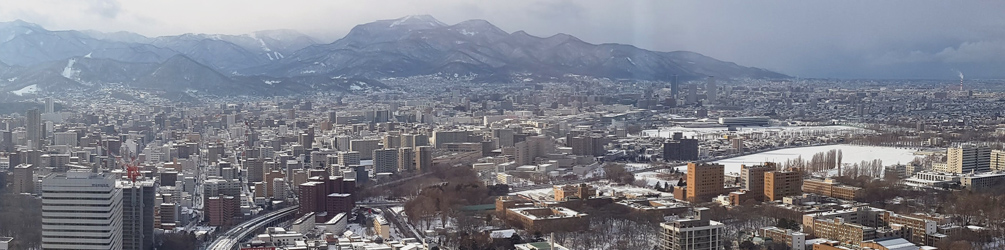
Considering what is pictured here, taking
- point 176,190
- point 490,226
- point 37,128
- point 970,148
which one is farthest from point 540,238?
point 37,128

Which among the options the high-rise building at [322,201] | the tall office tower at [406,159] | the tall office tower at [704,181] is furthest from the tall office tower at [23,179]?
the tall office tower at [704,181]

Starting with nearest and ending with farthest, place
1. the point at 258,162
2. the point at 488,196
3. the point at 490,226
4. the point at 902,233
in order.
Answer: the point at 902,233
the point at 490,226
the point at 488,196
the point at 258,162

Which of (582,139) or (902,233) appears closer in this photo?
(902,233)

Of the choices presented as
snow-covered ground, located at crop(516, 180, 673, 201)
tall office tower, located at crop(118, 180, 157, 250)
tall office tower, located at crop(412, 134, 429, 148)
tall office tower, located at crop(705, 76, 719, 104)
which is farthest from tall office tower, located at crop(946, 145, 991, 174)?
tall office tower, located at crop(705, 76, 719, 104)

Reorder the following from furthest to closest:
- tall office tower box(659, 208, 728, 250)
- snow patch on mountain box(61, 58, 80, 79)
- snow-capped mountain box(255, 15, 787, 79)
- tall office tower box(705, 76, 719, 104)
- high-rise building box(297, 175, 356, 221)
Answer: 1. snow-capped mountain box(255, 15, 787, 79)
2. tall office tower box(705, 76, 719, 104)
3. snow patch on mountain box(61, 58, 80, 79)
4. high-rise building box(297, 175, 356, 221)
5. tall office tower box(659, 208, 728, 250)

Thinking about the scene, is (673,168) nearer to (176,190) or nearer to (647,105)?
(176,190)

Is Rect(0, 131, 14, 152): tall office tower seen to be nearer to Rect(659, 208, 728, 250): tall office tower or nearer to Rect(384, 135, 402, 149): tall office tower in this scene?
Rect(384, 135, 402, 149): tall office tower
